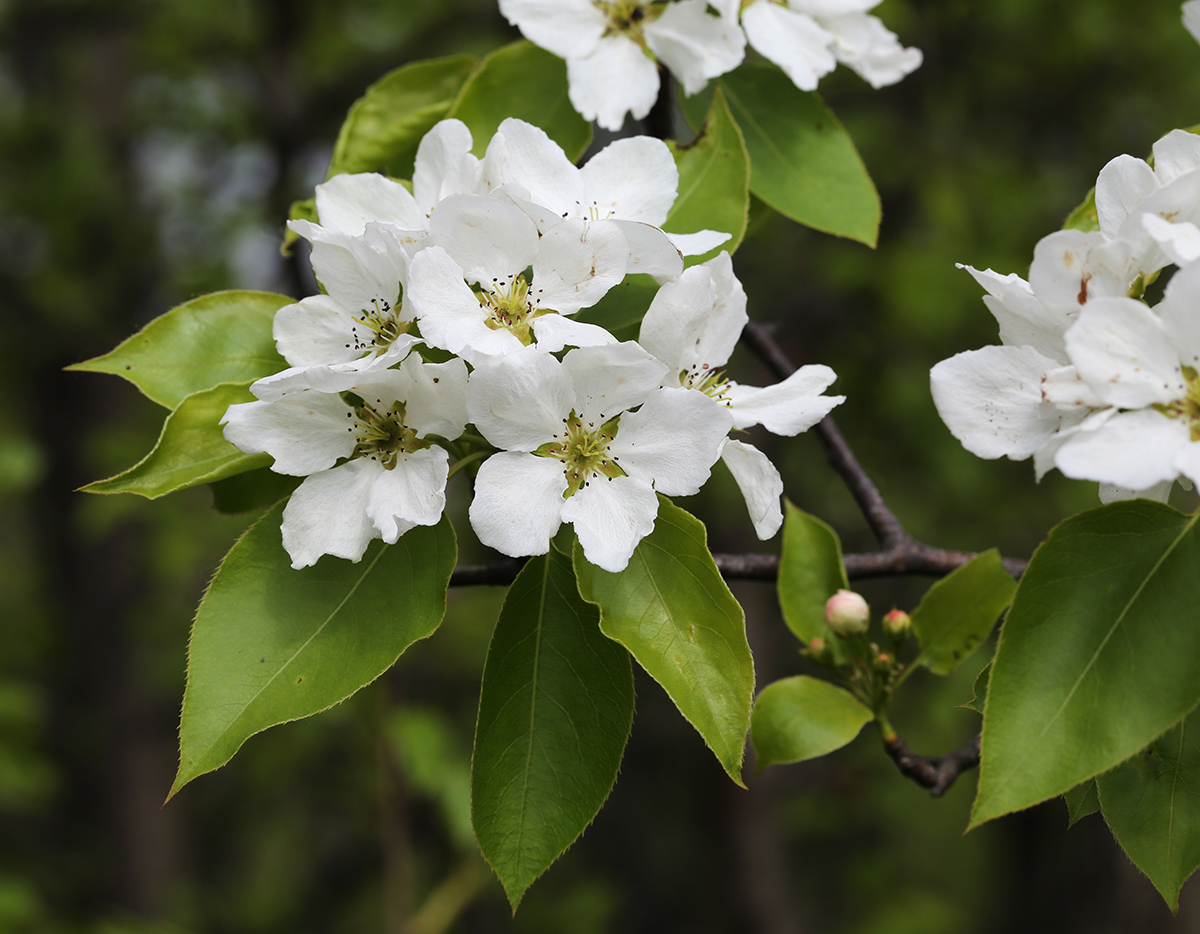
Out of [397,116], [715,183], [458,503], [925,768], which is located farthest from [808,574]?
[458,503]

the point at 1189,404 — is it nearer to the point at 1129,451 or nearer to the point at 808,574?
the point at 1129,451

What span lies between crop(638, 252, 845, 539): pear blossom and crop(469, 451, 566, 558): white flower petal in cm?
21

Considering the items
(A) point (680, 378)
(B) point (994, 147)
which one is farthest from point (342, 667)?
(B) point (994, 147)

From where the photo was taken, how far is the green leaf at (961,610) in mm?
1506

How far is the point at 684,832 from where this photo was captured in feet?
18.9

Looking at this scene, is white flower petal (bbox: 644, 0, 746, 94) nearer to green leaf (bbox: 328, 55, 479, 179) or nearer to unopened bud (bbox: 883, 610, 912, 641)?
green leaf (bbox: 328, 55, 479, 179)

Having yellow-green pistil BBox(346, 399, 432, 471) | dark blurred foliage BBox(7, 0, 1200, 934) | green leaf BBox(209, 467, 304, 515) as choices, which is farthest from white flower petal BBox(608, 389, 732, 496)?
dark blurred foliage BBox(7, 0, 1200, 934)

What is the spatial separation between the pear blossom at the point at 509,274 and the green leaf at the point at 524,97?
485 mm

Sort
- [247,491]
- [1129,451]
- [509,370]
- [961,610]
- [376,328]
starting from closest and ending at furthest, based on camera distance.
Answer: [1129,451] < [509,370] < [376,328] < [247,491] < [961,610]

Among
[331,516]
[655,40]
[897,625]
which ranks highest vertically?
[655,40]

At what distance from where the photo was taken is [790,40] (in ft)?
5.27

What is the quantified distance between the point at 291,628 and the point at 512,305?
17.8 inches

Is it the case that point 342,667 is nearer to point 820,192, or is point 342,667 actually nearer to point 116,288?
point 820,192

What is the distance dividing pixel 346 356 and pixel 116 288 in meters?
5.15
